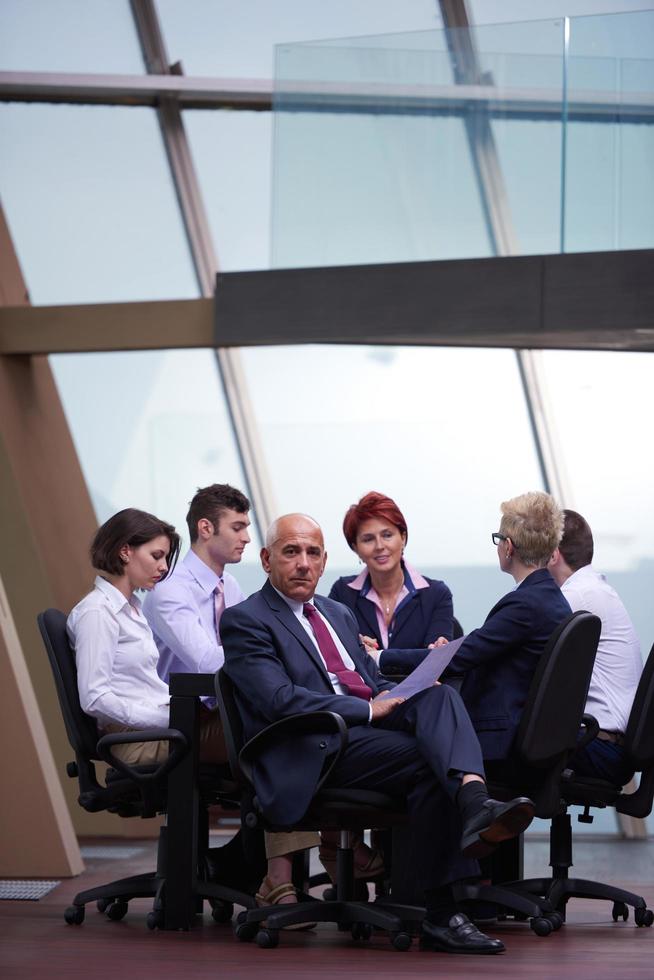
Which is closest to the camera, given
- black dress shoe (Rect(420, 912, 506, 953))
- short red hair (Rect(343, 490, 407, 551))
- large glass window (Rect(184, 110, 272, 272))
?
black dress shoe (Rect(420, 912, 506, 953))

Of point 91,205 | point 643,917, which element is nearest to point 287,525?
point 643,917

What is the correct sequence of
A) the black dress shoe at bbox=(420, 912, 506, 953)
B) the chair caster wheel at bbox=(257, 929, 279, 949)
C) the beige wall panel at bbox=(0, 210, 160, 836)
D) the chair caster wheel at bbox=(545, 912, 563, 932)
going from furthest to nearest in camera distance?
the beige wall panel at bbox=(0, 210, 160, 836), the chair caster wheel at bbox=(545, 912, 563, 932), the chair caster wheel at bbox=(257, 929, 279, 949), the black dress shoe at bbox=(420, 912, 506, 953)

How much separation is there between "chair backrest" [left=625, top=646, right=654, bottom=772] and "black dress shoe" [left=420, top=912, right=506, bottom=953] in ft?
3.37

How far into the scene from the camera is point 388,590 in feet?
15.7

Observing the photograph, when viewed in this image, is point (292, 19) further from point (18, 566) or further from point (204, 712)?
point (204, 712)

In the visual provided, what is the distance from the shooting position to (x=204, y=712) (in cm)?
397

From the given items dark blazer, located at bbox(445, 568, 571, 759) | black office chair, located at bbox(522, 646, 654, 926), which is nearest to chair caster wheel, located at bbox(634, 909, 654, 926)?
black office chair, located at bbox(522, 646, 654, 926)

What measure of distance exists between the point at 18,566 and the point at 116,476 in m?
1.57

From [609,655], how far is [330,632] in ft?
3.62

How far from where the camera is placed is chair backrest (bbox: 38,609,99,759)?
388 centimetres

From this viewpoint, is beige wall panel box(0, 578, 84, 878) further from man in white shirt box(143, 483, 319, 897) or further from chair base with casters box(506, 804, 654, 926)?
chair base with casters box(506, 804, 654, 926)

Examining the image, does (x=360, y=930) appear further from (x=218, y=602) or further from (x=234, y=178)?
(x=234, y=178)

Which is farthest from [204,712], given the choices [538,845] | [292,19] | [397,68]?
[292,19]

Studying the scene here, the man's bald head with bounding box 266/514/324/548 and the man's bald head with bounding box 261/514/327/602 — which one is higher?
the man's bald head with bounding box 266/514/324/548
